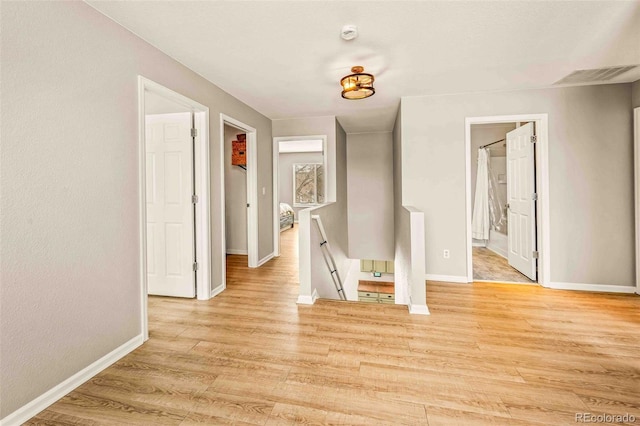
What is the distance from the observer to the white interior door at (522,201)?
143 inches

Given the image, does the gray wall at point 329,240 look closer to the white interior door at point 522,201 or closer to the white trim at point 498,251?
the white interior door at point 522,201

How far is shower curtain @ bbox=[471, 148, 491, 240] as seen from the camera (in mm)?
5730

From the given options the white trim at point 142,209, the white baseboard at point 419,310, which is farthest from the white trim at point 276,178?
the white baseboard at point 419,310

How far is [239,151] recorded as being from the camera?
17.3 feet

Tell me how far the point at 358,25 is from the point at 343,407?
2.53 meters

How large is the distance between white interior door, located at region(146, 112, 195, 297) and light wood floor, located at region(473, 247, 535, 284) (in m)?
3.74

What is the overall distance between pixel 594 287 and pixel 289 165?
8218 millimetres

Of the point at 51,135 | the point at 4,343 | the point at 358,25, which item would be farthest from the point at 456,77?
the point at 4,343

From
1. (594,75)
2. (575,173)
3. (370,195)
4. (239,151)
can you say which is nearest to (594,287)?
(575,173)

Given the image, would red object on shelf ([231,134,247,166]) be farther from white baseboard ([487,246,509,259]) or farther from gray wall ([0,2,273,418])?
white baseboard ([487,246,509,259])

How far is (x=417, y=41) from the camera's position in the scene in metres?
2.35

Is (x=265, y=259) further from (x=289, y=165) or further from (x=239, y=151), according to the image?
(x=289, y=165)

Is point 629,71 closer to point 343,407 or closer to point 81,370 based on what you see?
point 343,407

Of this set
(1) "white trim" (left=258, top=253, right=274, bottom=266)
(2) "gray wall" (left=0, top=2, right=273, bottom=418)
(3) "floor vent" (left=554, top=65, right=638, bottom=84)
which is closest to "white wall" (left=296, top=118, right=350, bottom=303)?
(1) "white trim" (left=258, top=253, right=274, bottom=266)
